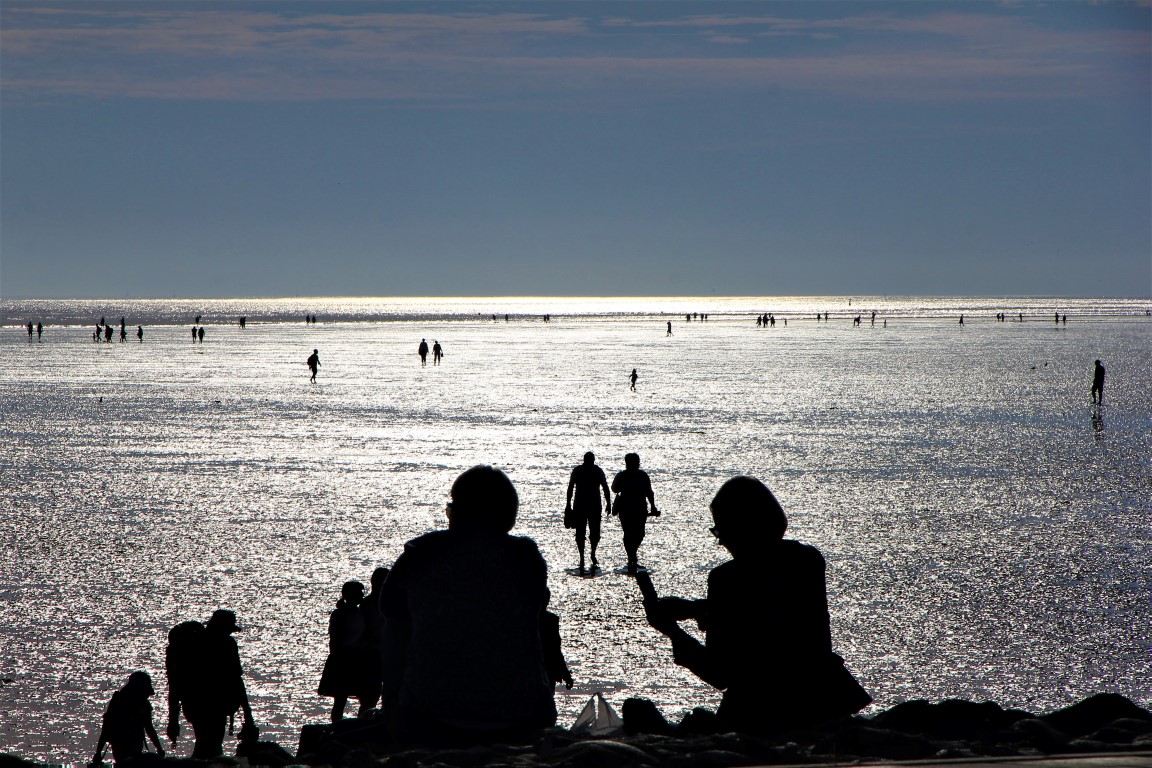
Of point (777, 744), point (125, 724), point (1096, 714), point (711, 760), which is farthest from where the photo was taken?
point (125, 724)

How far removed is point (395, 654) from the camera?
4.34m

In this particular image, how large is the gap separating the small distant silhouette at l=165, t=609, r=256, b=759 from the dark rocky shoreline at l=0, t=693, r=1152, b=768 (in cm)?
99

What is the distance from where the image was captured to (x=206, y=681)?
6.49 m

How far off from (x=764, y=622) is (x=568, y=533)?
9.46m

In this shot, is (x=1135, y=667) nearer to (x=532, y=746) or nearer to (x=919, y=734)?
(x=919, y=734)

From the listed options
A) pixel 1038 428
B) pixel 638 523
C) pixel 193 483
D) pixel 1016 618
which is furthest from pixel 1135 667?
pixel 1038 428

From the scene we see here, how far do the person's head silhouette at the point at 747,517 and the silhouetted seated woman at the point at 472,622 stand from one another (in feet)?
2.17

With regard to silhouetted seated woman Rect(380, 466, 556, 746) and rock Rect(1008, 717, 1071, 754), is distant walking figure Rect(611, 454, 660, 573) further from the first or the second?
silhouetted seated woman Rect(380, 466, 556, 746)

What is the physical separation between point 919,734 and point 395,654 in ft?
7.84

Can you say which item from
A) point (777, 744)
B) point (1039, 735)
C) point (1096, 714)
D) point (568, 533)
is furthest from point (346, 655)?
point (568, 533)

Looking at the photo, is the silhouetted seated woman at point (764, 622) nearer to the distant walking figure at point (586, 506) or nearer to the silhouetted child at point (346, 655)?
the silhouetted child at point (346, 655)

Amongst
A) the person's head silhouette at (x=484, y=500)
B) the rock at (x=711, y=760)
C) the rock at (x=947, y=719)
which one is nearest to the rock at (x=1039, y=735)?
the rock at (x=947, y=719)

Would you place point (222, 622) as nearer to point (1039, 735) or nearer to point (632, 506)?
point (1039, 735)

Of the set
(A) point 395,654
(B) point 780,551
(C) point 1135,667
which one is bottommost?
(C) point 1135,667
